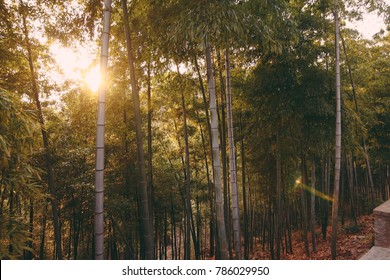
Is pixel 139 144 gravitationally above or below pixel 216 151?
above

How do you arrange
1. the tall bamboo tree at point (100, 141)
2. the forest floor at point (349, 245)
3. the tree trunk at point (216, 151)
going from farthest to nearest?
the forest floor at point (349, 245)
the tree trunk at point (216, 151)
the tall bamboo tree at point (100, 141)

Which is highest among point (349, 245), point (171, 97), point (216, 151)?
point (171, 97)

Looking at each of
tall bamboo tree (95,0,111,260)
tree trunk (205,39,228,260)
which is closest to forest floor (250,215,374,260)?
tree trunk (205,39,228,260)

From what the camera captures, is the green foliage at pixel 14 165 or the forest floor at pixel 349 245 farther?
the forest floor at pixel 349 245

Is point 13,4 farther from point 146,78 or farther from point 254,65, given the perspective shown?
point 254,65

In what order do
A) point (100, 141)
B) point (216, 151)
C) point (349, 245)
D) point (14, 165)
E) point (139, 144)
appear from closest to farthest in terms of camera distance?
1. point (14, 165)
2. point (100, 141)
3. point (216, 151)
4. point (139, 144)
5. point (349, 245)

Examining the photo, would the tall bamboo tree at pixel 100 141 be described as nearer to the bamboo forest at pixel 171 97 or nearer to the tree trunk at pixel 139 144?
the bamboo forest at pixel 171 97

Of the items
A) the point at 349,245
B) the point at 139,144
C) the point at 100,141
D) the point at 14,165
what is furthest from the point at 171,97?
the point at 349,245

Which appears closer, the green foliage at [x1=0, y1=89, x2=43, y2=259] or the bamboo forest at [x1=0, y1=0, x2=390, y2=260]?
the green foliage at [x1=0, y1=89, x2=43, y2=259]

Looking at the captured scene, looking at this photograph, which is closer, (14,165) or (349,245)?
(14,165)

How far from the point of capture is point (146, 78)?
16.5 ft

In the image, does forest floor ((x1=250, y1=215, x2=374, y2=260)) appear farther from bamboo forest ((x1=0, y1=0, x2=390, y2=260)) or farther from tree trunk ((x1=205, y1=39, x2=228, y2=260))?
tree trunk ((x1=205, y1=39, x2=228, y2=260))

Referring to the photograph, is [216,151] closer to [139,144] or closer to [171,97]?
[139,144]

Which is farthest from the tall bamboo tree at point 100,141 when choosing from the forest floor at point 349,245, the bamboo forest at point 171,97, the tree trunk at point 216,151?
the forest floor at point 349,245
